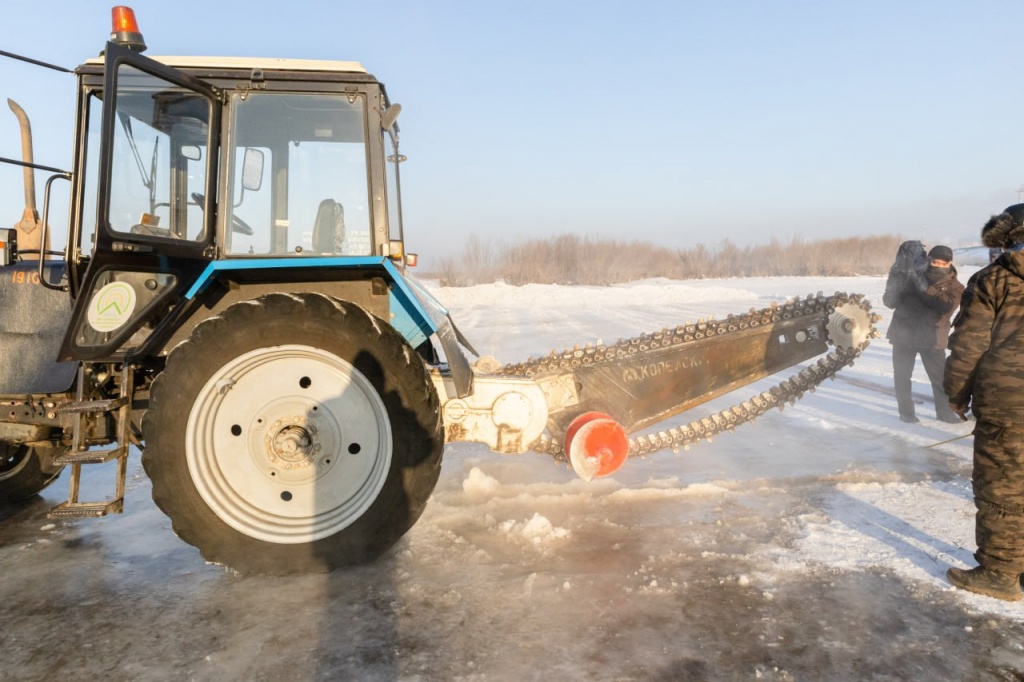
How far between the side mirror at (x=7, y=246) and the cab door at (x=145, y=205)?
0.54 metres

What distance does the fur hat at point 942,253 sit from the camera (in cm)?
686

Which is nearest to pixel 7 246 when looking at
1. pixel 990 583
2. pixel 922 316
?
pixel 990 583

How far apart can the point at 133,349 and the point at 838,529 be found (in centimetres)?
409

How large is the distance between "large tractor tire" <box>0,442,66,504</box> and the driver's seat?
2.68 m

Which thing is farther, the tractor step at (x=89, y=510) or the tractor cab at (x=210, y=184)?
the tractor cab at (x=210, y=184)

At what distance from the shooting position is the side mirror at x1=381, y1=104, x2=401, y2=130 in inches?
140

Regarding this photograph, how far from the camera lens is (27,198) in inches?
154

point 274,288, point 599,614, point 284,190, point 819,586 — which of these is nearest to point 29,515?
point 274,288

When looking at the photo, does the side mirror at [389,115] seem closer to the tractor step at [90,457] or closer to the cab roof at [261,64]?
the cab roof at [261,64]

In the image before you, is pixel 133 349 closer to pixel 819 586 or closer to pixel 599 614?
pixel 599 614

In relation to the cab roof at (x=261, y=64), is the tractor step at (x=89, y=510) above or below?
below

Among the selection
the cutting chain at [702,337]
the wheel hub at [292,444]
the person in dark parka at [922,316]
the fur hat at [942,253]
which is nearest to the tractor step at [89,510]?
the wheel hub at [292,444]

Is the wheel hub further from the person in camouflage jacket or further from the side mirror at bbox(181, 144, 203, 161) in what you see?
the person in camouflage jacket

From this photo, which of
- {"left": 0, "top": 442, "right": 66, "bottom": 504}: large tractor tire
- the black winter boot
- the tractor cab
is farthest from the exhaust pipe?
the black winter boot
